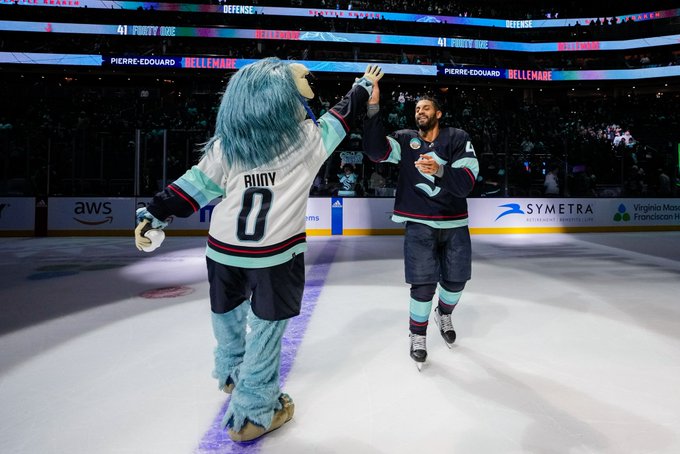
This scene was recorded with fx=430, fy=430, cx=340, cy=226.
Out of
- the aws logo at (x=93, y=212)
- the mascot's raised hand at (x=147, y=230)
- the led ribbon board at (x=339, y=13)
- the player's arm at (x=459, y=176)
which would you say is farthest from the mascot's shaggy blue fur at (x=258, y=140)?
the led ribbon board at (x=339, y=13)

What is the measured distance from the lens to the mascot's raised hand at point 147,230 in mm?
1767

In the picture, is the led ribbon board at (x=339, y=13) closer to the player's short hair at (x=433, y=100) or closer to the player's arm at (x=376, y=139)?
the player's short hair at (x=433, y=100)

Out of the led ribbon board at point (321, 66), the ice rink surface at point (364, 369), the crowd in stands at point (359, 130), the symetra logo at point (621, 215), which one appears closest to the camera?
the ice rink surface at point (364, 369)

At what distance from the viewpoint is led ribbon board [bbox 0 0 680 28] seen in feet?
87.7

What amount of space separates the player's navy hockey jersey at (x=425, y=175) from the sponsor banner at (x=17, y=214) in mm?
9623

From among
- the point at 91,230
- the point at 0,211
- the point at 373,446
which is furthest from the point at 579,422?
the point at 0,211

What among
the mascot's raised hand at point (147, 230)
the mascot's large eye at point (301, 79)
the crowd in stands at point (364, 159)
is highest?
the crowd in stands at point (364, 159)

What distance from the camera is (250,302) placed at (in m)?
1.91

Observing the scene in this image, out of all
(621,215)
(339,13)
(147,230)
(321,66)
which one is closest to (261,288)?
(147,230)

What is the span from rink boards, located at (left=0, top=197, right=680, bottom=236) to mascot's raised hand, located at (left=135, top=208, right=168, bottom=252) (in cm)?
800

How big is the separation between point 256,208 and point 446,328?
192 centimetres

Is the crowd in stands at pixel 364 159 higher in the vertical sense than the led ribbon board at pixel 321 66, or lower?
lower

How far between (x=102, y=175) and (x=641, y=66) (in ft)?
108

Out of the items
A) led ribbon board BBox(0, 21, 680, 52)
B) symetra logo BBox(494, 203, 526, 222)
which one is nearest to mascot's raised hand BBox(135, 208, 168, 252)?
symetra logo BBox(494, 203, 526, 222)
